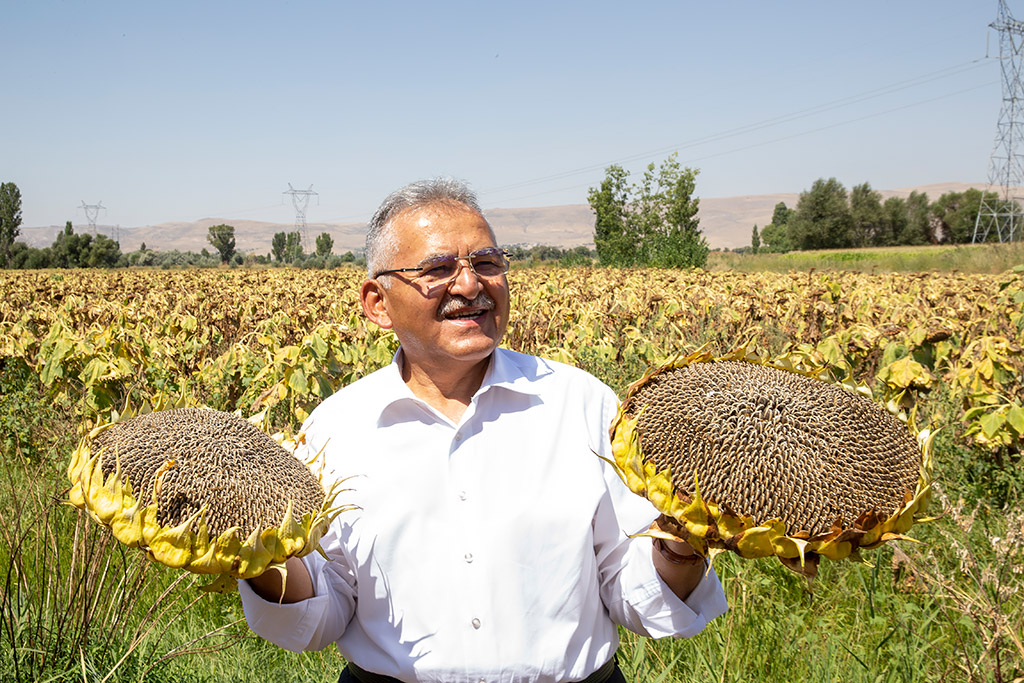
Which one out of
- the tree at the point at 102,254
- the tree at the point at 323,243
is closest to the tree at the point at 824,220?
the tree at the point at 323,243

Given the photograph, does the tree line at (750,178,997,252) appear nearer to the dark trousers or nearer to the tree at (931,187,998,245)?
the tree at (931,187,998,245)

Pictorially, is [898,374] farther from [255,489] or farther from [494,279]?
[255,489]

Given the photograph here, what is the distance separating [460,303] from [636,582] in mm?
853

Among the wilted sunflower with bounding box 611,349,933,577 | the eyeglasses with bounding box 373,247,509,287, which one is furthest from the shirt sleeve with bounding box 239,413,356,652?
the wilted sunflower with bounding box 611,349,933,577

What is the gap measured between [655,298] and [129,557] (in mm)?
7364

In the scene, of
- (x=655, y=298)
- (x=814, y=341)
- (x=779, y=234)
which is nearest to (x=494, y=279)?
(x=814, y=341)

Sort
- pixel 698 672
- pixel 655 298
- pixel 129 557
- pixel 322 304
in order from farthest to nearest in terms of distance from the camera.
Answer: pixel 322 304 → pixel 655 298 → pixel 129 557 → pixel 698 672

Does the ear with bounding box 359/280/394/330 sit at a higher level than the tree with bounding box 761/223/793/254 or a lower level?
higher

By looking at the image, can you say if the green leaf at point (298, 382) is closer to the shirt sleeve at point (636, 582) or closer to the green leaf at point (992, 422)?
the shirt sleeve at point (636, 582)

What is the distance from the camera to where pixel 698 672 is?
3.17m

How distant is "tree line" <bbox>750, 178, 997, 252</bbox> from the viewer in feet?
300

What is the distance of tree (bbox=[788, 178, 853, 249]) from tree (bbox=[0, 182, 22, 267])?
83.4 metres

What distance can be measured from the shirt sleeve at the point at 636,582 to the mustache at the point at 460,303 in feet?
1.55

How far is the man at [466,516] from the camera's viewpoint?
194cm
